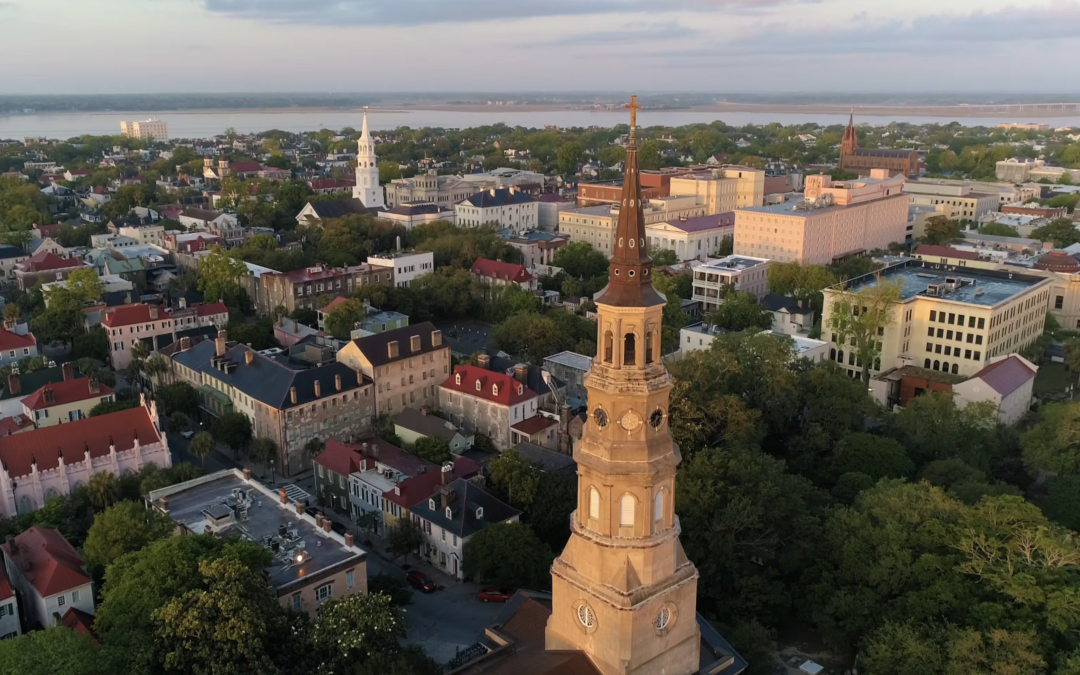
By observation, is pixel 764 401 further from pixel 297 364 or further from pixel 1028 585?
pixel 297 364

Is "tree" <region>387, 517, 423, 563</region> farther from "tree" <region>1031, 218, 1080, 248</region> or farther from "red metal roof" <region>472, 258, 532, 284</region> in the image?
"tree" <region>1031, 218, 1080, 248</region>

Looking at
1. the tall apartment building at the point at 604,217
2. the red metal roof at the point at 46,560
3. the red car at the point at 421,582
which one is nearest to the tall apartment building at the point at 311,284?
the tall apartment building at the point at 604,217

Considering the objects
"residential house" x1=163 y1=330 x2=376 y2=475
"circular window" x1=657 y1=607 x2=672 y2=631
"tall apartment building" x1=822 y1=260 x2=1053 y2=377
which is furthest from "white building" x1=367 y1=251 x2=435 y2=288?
"circular window" x1=657 y1=607 x2=672 y2=631

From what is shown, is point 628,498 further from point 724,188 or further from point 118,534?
point 724,188

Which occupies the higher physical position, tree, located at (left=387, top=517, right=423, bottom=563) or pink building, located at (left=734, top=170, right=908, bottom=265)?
pink building, located at (left=734, top=170, right=908, bottom=265)

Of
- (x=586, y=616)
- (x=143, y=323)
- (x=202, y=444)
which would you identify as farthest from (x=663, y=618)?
(x=143, y=323)
